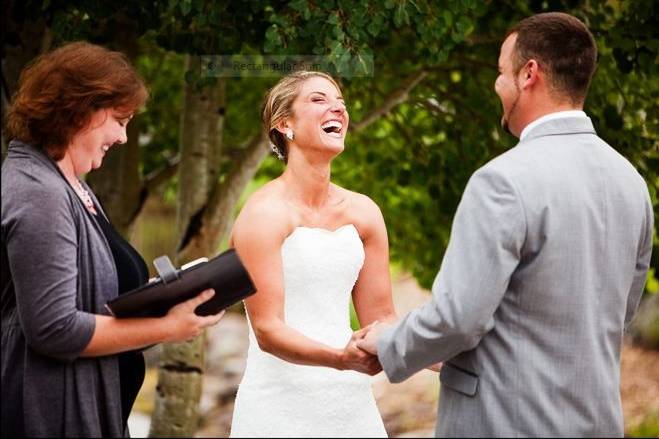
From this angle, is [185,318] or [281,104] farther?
[281,104]

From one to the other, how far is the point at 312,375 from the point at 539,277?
101 cm

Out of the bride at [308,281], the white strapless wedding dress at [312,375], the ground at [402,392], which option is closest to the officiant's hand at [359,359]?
the bride at [308,281]

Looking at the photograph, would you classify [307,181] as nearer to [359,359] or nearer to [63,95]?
[359,359]

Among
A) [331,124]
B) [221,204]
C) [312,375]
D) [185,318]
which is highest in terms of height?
[331,124]

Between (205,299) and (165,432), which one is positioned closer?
(205,299)

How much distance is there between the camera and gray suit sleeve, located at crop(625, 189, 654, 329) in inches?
122

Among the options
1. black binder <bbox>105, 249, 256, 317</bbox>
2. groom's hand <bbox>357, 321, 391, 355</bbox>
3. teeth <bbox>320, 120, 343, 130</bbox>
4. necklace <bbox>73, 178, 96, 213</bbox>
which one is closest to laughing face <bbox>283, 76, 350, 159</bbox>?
teeth <bbox>320, 120, 343, 130</bbox>

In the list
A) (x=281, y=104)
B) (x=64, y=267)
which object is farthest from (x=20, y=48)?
(x=64, y=267)

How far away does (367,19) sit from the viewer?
16.6ft

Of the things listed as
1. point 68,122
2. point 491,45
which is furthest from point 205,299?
point 491,45

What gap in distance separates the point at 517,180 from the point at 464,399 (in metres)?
0.65

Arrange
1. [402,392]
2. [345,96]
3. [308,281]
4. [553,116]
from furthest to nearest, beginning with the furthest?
[402,392], [345,96], [308,281], [553,116]

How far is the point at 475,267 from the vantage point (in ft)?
9.05

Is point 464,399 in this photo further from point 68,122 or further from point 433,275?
point 433,275
